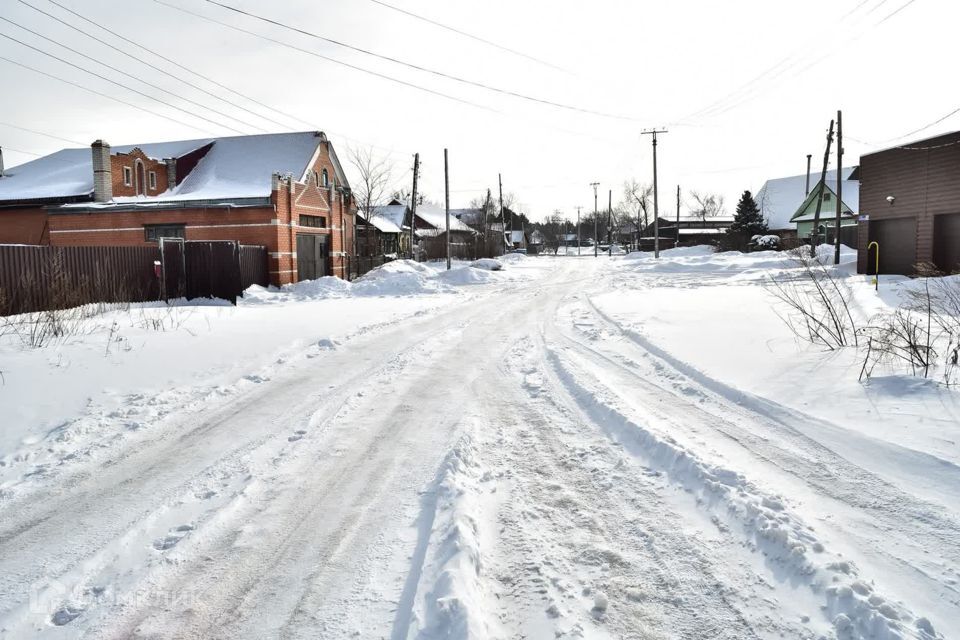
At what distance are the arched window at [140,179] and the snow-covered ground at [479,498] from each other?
23728mm

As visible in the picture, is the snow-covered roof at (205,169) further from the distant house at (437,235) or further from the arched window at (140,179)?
the distant house at (437,235)

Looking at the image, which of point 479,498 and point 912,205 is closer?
point 479,498

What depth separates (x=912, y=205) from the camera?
22.5 m

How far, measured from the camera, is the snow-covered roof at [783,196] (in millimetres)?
63625

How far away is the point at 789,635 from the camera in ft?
8.62

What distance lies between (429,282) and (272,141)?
13.0 metres

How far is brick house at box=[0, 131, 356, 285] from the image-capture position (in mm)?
25438

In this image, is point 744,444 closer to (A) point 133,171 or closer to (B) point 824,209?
(A) point 133,171

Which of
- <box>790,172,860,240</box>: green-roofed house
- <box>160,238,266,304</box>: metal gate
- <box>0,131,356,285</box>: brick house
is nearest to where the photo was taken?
<box>160,238,266,304</box>: metal gate

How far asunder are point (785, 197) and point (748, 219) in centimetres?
1084

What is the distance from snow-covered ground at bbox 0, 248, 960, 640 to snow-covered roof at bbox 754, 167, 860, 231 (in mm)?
64044

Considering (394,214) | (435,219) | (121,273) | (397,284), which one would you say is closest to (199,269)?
(121,273)

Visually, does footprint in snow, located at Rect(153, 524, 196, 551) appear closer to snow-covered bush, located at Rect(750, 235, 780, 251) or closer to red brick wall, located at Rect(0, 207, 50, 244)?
red brick wall, located at Rect(0, 207, 50, 244)

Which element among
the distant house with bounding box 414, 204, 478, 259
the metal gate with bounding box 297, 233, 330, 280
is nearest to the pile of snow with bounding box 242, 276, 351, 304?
the metal gate with bounding box 297, 233, 330, 280
